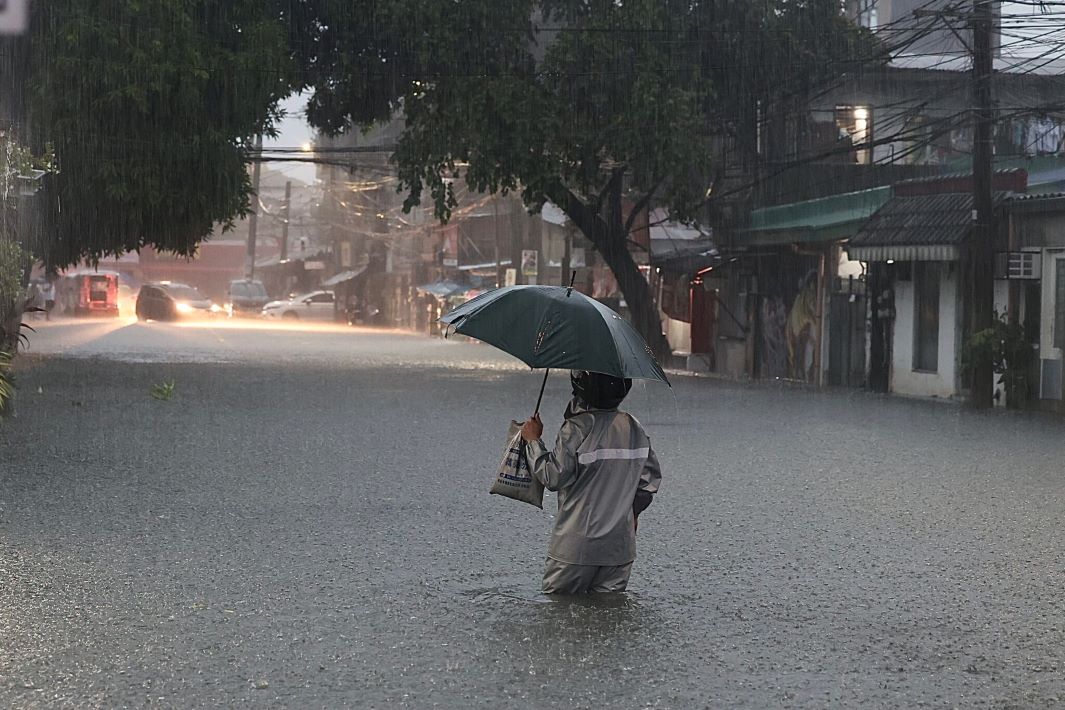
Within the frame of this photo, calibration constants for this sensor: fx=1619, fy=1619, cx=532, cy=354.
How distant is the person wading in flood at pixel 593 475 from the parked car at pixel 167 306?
61861 millimetres

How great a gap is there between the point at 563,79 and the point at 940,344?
9482 mm

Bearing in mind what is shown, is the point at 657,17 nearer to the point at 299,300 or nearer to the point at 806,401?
the point at 806,401

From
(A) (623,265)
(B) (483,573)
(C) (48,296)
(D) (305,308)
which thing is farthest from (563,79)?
(D) (305,308)

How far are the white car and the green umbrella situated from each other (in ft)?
237

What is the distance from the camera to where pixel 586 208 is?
36781mm

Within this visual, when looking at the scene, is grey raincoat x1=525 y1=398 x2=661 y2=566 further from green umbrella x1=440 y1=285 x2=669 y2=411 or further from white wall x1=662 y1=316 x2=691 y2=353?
white wall x1=662 y1=316 x2=691 y2=353

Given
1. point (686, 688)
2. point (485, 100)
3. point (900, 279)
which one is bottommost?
point (686, 688)

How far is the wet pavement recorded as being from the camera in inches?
251

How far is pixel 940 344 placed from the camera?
28.9m

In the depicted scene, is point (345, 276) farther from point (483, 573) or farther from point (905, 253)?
point (483, 573)

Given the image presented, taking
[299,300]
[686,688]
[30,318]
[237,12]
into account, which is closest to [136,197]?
[237,12]

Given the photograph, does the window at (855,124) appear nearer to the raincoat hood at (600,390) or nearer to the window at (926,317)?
the window at (926,317)

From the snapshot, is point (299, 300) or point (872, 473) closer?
point (872, 473)

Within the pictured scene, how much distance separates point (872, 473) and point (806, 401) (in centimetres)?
1141
